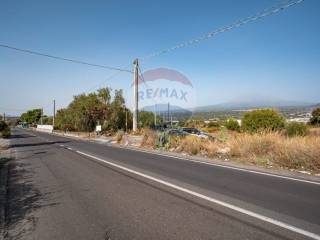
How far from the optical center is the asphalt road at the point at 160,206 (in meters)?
4.55

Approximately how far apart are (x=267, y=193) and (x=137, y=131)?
20515 millimetres

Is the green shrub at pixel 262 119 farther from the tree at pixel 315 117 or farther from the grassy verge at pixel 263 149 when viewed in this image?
the tree at pixel 315 117

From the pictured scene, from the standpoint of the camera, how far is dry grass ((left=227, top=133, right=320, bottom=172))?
1094 cm

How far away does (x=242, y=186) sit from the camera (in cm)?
775

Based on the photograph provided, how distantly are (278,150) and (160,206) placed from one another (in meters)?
7.95

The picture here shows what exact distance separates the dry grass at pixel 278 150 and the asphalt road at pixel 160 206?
2638 mm

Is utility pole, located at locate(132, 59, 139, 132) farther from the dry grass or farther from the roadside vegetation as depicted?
the dry grass

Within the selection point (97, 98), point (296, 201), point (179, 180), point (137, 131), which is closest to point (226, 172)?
point (179, 180)

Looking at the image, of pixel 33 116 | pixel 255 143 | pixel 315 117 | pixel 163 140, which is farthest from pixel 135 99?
pixel 33 116

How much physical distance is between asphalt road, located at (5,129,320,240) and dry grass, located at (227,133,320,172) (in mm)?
2638

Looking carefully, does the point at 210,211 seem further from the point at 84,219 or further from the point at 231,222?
the point at 84,219

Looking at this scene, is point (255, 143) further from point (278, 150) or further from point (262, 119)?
point (262, 119)

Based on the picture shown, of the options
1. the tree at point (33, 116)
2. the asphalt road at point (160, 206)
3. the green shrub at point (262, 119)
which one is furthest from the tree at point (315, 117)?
the tree at point (33, 116)

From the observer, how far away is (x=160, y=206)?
5.87 m
